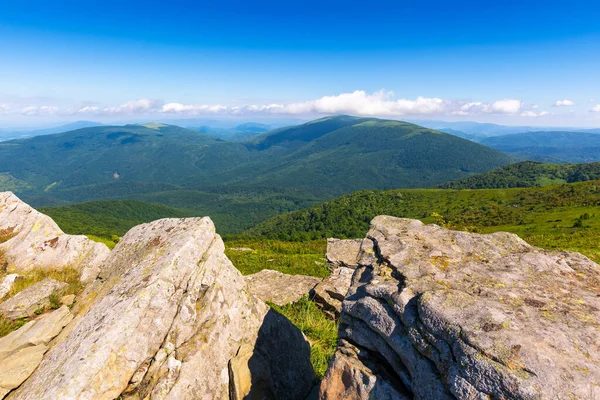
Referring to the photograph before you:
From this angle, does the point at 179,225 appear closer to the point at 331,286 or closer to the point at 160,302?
the point at 160,302

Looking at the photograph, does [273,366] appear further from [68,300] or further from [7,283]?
[7,283]

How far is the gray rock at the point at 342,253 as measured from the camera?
25422 millimetres

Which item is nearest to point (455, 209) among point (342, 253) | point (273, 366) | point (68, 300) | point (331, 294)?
point (342, 253)

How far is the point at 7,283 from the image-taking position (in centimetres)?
1353

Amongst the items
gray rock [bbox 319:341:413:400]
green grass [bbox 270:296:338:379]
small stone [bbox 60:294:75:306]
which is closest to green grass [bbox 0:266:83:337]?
small stone [bbox 60:294:75:306]

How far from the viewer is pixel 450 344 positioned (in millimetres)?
5426

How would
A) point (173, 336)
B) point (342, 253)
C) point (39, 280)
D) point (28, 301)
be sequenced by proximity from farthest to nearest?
point (342, 253)
point (39, 280)
point (28, 301)
point (173, 336)

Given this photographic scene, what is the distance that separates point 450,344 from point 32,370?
10812 millimetres

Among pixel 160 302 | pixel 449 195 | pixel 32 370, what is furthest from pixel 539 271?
pixel 449 195

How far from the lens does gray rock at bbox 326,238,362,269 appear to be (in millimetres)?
25422

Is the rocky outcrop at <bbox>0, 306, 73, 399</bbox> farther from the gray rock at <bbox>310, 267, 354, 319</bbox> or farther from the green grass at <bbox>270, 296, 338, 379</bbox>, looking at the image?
the gray rock at <bbox>310, 267, 354, 319</bbox>

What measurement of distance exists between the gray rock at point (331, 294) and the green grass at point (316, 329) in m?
0.50

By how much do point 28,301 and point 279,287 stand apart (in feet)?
40.9

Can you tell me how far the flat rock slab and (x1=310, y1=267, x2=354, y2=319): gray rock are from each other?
1.13 m
